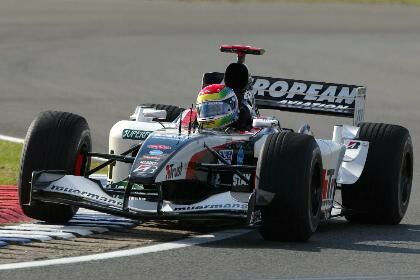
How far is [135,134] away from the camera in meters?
12.2

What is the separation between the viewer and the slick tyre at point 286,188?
35.1ft

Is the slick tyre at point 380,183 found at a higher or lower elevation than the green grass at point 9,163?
higher

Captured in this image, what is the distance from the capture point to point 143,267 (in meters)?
9.40

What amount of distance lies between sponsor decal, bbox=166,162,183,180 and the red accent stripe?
1278 mm

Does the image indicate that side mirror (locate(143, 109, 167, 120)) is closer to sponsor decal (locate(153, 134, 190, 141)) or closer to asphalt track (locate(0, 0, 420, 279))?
sponsor decal (locate(153, 134, 190, 141))

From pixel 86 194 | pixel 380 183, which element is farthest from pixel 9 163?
pixel 86 194

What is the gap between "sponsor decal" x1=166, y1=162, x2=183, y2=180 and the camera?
36.0ft

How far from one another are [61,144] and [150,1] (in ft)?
109

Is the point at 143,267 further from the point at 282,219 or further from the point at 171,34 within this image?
the point at 171,34

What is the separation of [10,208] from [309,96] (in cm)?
303

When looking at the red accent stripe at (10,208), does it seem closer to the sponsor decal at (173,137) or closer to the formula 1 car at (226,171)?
the formula 1 car at (226,171)

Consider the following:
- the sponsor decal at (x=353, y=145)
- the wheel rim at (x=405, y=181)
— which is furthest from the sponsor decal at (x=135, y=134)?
the wheel rim at (x=405, y=181)

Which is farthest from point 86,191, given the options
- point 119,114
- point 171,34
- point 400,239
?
point 171,34

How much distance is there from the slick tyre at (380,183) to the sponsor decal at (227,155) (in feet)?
4.25
